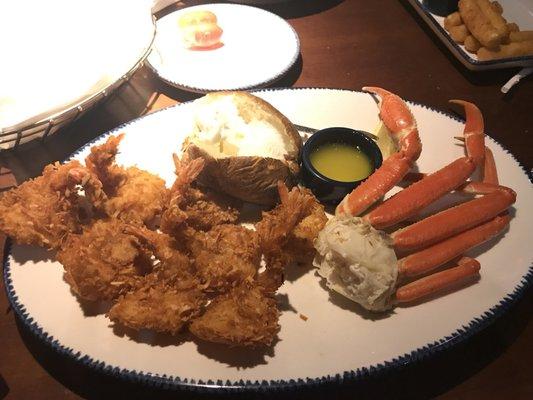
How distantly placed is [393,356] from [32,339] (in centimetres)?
85

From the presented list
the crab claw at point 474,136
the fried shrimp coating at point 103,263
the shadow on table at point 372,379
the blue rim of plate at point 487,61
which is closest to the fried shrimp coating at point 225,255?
the fried shrimp coating at point 103,263

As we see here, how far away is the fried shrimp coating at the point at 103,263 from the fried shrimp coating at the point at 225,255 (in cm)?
13

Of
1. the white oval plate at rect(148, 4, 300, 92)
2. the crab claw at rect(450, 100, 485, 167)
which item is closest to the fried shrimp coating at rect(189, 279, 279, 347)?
the crab claw at rect(450, 100, 485, 167)

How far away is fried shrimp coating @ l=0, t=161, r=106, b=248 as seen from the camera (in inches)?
49.5

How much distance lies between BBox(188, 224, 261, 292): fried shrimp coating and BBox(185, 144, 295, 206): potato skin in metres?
0.12

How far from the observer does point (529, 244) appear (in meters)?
1.33

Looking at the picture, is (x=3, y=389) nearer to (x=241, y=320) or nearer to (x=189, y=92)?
(x=241, y=320)

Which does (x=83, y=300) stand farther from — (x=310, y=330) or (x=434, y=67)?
(x=434, y=67)

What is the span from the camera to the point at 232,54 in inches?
80.0

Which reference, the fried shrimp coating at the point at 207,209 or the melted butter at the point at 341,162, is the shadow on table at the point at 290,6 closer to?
the melted butter at the point at 341,162

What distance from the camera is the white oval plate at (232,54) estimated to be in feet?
6.21

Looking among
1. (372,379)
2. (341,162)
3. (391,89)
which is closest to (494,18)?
(391,89)

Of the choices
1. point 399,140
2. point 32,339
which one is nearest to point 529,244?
point 399,140

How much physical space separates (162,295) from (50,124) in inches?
27.1
